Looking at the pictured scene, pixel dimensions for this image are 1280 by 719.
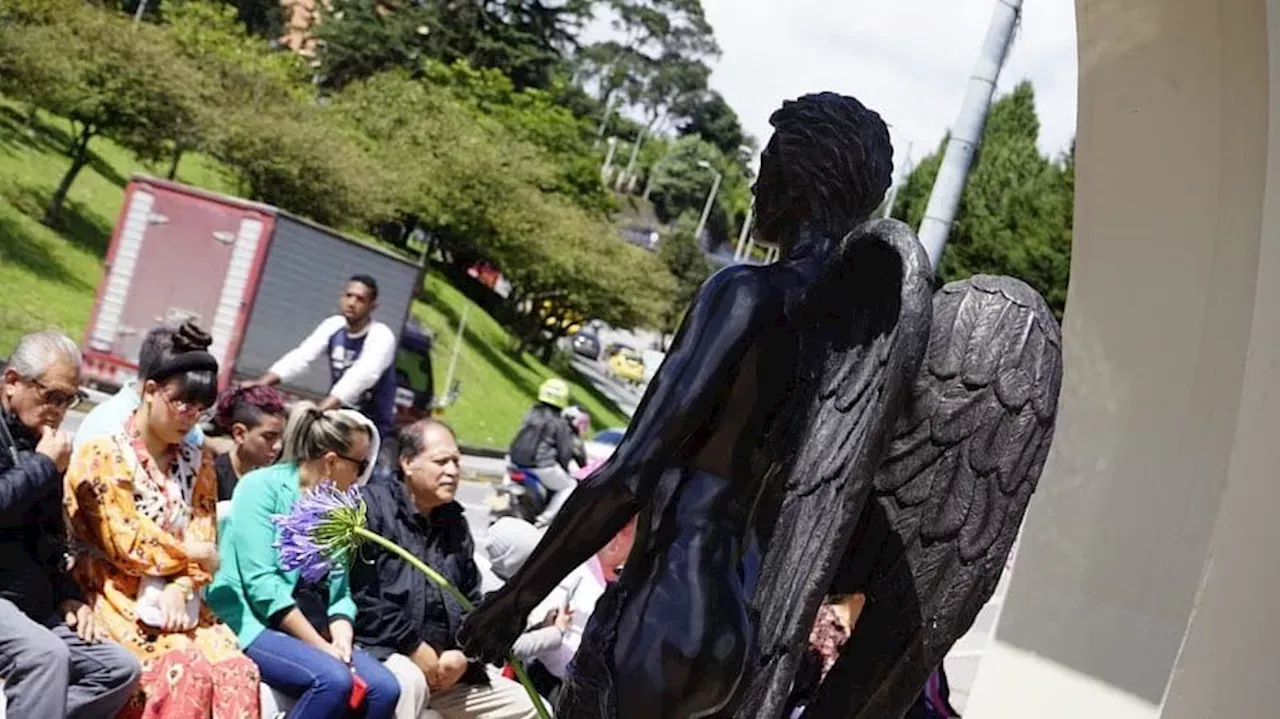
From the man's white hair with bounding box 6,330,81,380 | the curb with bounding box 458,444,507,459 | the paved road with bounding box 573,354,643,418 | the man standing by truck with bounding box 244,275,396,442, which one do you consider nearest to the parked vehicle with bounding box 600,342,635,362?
the paved road with bounding box 573,354,643,418

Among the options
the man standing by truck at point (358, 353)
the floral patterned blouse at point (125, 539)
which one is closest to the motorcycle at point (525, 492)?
the man standing by truck at point (358, 353)

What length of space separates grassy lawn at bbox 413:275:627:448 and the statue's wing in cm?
2418

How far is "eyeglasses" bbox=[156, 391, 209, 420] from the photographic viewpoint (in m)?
4.61

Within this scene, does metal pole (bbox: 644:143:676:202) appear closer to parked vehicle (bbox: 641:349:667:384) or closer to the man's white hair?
parked vehicle (bbox: 641:349:667:384)

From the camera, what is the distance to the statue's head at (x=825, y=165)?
2777mm

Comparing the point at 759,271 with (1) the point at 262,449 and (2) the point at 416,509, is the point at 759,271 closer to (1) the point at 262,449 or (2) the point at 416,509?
(2) the point at 416,509

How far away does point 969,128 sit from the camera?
326 inches

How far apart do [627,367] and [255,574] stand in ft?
160

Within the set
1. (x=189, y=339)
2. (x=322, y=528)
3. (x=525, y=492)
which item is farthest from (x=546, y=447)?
(x=322, y=528)

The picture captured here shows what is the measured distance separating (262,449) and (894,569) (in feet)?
12.9

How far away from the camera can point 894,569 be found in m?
2.82

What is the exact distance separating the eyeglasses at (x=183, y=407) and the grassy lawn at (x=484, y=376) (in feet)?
72.7

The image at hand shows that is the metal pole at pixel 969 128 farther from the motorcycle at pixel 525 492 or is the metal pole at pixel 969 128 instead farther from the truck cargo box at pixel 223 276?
the truck cargo box at pixel 223 276

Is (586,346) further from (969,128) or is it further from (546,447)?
(969,128)
